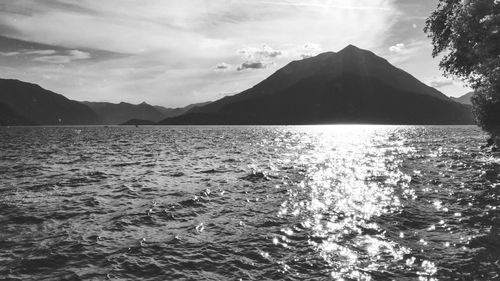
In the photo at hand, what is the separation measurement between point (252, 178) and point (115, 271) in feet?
78.1

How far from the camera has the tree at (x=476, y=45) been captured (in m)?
35.1

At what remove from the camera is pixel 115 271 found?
→ 14094 mm

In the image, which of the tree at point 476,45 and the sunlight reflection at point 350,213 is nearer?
the sunlight reflection at point 350,213

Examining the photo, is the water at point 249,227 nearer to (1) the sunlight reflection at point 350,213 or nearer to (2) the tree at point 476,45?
(1) the sunlight reflection at point 350,213

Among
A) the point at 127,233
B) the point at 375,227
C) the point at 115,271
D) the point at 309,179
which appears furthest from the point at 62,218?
the point at 309,179

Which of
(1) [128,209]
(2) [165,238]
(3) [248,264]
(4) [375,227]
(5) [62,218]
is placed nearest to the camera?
(3) [248,264]

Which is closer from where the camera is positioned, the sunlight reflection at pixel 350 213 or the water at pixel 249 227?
the water at pixel 249 227

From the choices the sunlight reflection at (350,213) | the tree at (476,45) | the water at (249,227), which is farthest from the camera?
the tree at (476,45)

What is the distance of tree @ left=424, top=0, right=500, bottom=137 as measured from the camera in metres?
35.1

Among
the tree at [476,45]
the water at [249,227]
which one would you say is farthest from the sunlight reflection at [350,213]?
the tree at [476,45]

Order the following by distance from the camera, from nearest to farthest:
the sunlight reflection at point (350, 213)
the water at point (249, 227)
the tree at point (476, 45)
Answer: the water at point (249, 227) → the sunlight reflection at point (350, 213) → the tree at point (476, 45)

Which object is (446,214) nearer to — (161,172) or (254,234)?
(254,234)

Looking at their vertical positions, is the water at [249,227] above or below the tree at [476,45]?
below

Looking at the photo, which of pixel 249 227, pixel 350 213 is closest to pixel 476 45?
pixel 350 213
